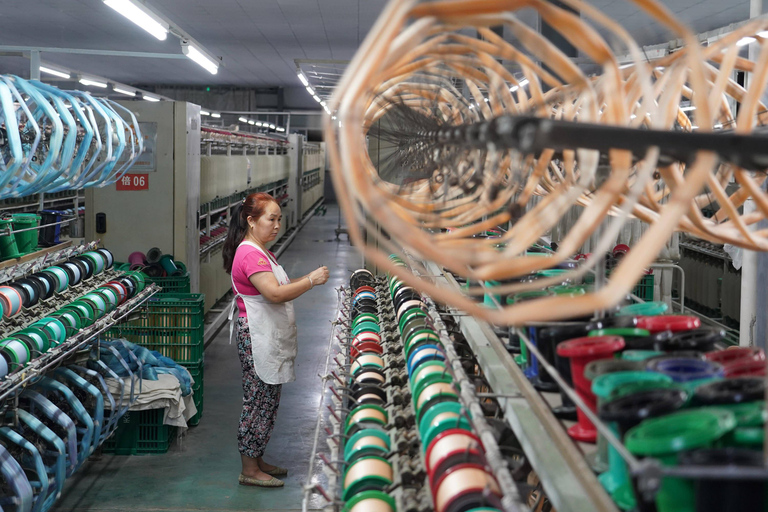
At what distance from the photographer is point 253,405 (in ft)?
13.7

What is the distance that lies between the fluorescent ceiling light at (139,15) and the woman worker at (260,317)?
1812 millimetres

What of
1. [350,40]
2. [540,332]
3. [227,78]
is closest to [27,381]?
[540,332]

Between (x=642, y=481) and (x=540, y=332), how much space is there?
0.66 m

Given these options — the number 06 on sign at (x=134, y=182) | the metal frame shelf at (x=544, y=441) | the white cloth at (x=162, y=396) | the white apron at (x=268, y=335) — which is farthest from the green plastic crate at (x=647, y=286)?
the number 06 on sign at (x=134, y=182)

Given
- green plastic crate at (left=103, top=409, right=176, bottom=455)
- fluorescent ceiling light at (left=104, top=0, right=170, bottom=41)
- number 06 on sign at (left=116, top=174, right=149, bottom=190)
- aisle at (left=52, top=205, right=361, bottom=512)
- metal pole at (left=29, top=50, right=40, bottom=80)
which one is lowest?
aisle at (left=52, top=205, right=361, bottom=512)

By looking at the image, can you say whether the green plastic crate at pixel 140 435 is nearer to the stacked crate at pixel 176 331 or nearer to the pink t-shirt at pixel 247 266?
the stacked crate at pixel 176 331

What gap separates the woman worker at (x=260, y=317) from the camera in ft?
13.0

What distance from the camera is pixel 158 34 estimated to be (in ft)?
20.6

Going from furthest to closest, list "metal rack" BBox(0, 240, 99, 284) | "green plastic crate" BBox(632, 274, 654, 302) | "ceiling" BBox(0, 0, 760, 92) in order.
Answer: "ceiling" BBox(0, 0, 760, 92) → "green plastic crate" BBox(632, 274, 654, 302) → "metal rack" BBox(0, 240, 99, 284)

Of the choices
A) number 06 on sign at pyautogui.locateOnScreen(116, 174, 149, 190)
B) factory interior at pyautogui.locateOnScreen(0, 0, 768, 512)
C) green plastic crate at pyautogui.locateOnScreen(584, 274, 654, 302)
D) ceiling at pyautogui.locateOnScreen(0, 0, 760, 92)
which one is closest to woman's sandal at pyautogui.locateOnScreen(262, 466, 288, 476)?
factory interior at pyautogui.locateOnScreen(0, 0, 768, 512)

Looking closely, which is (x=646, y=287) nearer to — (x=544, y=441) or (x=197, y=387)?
(x=197, y=387)

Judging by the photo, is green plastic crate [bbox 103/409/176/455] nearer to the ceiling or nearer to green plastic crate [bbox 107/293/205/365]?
green plastic crate [bbox 107/293/205/365]

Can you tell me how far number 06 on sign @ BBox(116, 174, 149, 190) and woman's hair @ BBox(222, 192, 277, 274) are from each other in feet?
7.39

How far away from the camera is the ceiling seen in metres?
10.1
